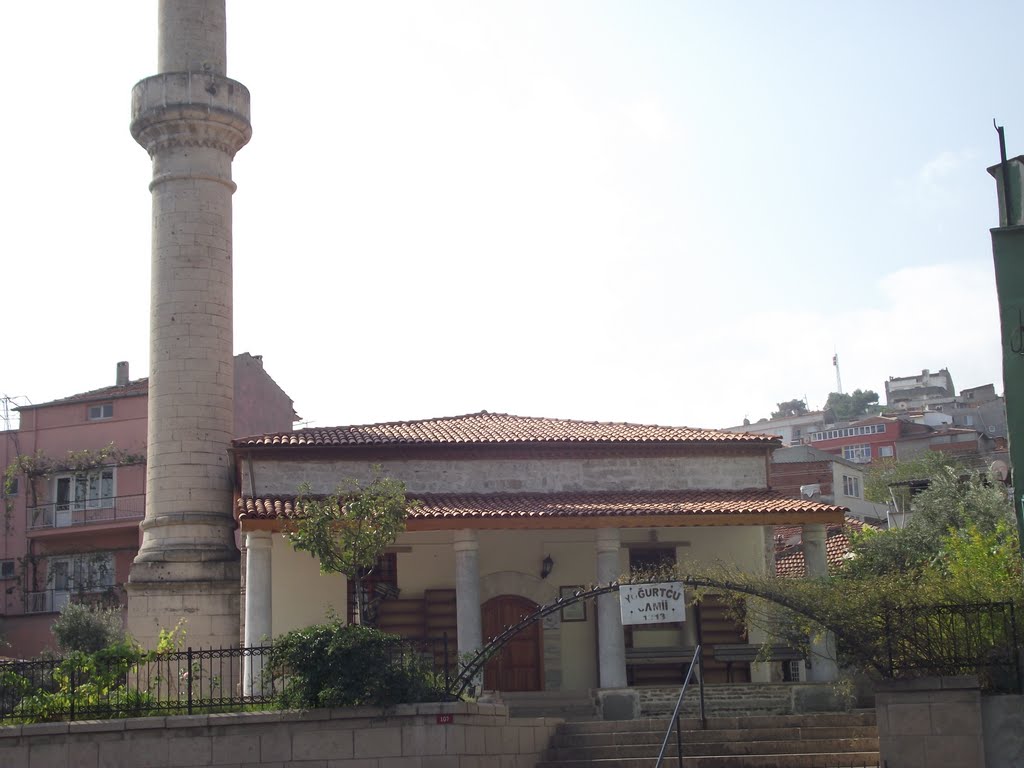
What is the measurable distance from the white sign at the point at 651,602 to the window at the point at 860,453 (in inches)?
2165

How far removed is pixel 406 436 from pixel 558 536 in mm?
3196

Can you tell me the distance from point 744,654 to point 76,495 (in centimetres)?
2296

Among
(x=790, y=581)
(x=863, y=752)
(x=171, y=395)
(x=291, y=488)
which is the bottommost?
(x=863, y=752)

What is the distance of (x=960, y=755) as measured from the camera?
13.3 m

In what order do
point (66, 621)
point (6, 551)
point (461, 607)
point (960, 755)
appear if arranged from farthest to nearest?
point (6, 551) → point (66, 621) → point (461, 607) → point (960, 755)

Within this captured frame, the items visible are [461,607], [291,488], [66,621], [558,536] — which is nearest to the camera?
[461,607]

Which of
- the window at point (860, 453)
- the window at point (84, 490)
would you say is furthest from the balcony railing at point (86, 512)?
the window at point (860, 453)

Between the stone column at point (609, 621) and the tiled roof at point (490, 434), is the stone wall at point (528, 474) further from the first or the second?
the stone column at point (609, 621)

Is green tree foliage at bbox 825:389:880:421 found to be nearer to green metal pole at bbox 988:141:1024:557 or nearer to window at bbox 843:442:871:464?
window at bbox 843:442:871:464

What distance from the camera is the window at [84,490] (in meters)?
36.5

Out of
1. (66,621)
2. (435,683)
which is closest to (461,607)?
(435,683)

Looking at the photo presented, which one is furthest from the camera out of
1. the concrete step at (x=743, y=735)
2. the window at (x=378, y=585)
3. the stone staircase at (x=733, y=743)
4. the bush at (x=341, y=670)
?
the window at (x=378, y=585)

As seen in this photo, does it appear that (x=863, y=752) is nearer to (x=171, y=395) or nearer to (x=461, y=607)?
(x=461, y=607)

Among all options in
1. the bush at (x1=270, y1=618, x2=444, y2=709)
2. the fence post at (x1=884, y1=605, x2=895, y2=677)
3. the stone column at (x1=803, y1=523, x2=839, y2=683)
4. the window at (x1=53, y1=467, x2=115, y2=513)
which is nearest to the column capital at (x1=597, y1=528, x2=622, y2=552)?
the stone column at (x1=803, y1=523, x2=839, y2=683)
